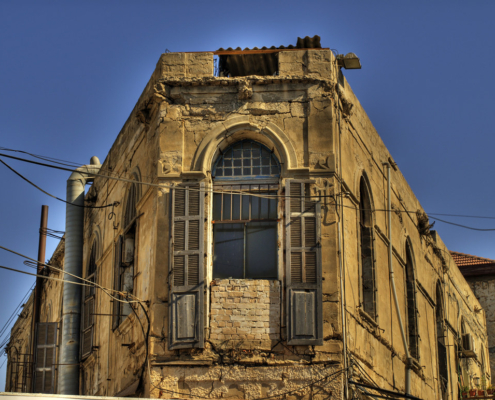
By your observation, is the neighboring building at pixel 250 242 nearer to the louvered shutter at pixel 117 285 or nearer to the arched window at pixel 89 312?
the louvered shutter at pixel 117 285

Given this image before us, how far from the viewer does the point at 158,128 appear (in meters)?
14.4

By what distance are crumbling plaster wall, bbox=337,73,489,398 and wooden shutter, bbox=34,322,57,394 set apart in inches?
338

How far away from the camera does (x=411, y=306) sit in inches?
712

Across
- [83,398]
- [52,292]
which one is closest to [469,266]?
[52,292]

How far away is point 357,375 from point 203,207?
3502 mm

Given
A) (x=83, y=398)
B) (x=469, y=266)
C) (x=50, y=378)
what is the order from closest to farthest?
(x=83, y=398), (x=50, y=378), (x=469, y=266)

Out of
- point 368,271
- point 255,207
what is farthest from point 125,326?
point 368,271

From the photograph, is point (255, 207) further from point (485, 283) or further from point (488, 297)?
point (488, 297)

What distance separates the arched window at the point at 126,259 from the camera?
1535 centimetres

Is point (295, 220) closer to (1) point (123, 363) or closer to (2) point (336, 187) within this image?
(2) point (336, 187)

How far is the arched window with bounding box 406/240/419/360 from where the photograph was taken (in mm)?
17734

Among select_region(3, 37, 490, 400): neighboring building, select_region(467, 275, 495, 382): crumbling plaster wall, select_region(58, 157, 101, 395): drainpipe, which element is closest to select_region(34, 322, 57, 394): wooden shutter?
select_region(58, 157, 101, 395): drainpipe

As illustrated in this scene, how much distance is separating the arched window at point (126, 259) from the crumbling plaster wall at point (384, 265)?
12.6 ft

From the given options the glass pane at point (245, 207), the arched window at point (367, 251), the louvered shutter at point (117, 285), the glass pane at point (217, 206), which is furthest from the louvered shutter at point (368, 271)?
the louvered shutter at point (117, 285)
